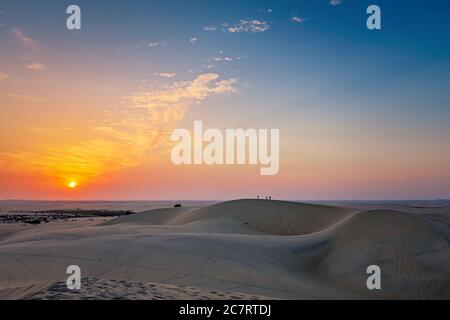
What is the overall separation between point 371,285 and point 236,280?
187 inches

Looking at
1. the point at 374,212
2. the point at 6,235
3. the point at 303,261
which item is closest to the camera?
the point at 303,261

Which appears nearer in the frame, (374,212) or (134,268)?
(134,268)

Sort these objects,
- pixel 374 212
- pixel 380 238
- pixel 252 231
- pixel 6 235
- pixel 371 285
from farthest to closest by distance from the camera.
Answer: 1. pixel 6 235
2. pixel 252 231
3. pixel 374 212
4. pixel 380 238
5. pixel 371 285

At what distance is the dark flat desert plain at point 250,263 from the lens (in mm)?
8633

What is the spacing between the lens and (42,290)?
5836mm

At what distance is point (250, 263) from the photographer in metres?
11.8

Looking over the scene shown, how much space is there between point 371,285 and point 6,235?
24257 millimetres

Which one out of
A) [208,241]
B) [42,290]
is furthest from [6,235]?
[42,290]

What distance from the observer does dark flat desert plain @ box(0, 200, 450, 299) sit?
28.3ft

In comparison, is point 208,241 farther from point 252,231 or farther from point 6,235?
point 6,235

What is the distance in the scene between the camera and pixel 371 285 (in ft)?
38.9

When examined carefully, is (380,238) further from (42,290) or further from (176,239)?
(42,290)

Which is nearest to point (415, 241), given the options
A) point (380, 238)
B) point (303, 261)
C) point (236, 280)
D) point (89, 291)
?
point (380, 238)
